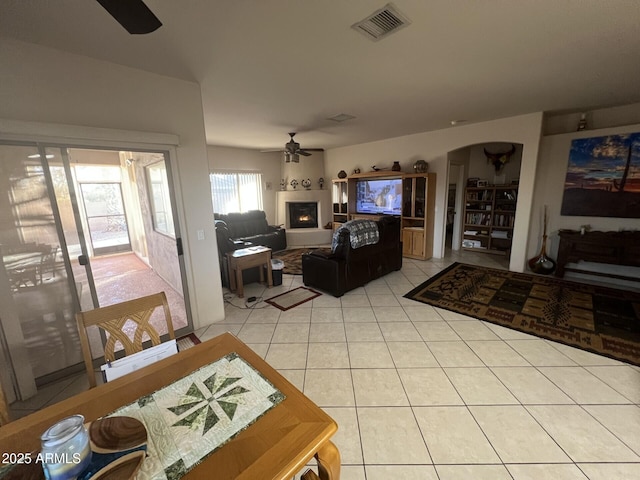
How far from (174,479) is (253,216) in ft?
19.8

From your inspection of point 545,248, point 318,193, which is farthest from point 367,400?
point 318,193

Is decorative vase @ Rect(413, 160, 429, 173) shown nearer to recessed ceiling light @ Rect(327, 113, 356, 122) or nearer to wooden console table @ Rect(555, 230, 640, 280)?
recessed ceiling light @ Rect(327, 113, 356, 122)

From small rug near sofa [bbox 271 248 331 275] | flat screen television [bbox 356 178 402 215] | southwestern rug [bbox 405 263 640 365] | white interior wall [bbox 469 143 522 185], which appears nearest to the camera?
southwestern rug [bbox 405 263 640 365]

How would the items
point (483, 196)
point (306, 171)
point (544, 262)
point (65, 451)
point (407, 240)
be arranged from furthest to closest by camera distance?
1. point (306, 171)
2. point (483, 196)
3. point (407, 240)
4. point (544, 262)
5. point (65, 451)

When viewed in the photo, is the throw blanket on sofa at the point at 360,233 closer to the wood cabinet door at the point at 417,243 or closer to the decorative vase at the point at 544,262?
A: the wood cabinet door at the point at 417,243

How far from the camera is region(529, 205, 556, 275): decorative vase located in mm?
4406

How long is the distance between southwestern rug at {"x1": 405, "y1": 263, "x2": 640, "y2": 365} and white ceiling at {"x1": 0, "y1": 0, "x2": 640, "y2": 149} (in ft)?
8.58

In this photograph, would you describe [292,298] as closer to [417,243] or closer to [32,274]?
[32,274]

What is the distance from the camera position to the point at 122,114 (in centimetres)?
232

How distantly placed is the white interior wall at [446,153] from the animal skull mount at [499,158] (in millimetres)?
1333

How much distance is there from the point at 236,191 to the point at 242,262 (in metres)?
3.68

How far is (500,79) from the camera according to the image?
278 cm

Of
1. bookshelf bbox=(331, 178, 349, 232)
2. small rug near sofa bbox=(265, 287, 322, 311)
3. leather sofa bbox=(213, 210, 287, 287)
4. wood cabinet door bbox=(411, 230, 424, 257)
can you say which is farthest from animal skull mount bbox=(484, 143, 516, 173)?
leather sofa bbox=(213, 210, 287, 287)

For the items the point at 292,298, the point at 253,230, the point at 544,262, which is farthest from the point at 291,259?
the point at 544,262
